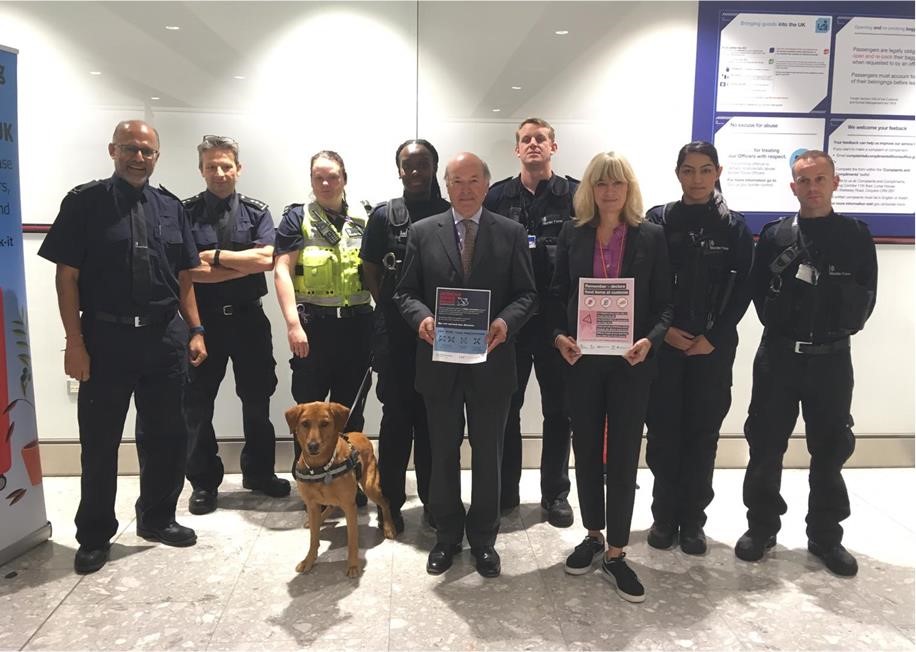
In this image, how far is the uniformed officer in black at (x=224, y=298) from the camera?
336 cm

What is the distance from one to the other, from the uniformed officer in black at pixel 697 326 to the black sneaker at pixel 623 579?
0.50 metres

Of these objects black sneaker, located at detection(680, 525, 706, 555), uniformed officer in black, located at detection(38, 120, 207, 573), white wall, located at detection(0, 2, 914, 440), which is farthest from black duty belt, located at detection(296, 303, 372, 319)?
black sneaker, located at detection(680, 525, 706, 555)

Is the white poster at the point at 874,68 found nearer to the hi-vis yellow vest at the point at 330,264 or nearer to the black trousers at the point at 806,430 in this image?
the black trousers at the point at 806,430

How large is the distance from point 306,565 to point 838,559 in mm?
2370

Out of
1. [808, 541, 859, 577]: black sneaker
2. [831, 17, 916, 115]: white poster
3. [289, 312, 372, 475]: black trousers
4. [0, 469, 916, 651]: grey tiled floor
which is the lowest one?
[0, 469, 916, 651]: grey tiled floor

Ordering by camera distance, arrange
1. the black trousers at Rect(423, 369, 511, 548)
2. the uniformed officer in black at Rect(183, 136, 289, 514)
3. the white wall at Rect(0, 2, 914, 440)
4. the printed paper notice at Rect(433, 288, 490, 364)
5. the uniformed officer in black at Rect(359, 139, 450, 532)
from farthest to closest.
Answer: the white wall at Rect(0, 2, 914, 440)
the uniformed officer in black at Rect(183, 136, 289, 514)
the uniformed officer in black at Rect(359, 139, 450, 532)
the black trousers at Rect(423, 369, 511, 548)
the printed paper notice at Rect(433, 288, 490, 364)

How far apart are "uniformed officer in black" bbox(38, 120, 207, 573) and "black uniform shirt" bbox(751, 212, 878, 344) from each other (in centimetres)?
275

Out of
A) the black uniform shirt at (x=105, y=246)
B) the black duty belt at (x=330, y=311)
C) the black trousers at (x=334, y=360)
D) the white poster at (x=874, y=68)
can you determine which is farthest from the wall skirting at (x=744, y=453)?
the white poster at (x=874, y=68)

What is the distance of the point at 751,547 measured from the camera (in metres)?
2.96

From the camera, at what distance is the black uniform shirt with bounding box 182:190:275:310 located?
3400 mm

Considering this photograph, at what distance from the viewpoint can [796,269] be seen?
2787 millimetres

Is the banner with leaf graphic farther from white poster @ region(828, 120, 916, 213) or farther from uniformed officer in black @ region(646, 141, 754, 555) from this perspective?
white poster @ region(828, 120, 916, 213)

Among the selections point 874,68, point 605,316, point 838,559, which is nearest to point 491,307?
point 605,316

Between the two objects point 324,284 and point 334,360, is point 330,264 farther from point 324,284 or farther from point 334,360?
point 334,360
